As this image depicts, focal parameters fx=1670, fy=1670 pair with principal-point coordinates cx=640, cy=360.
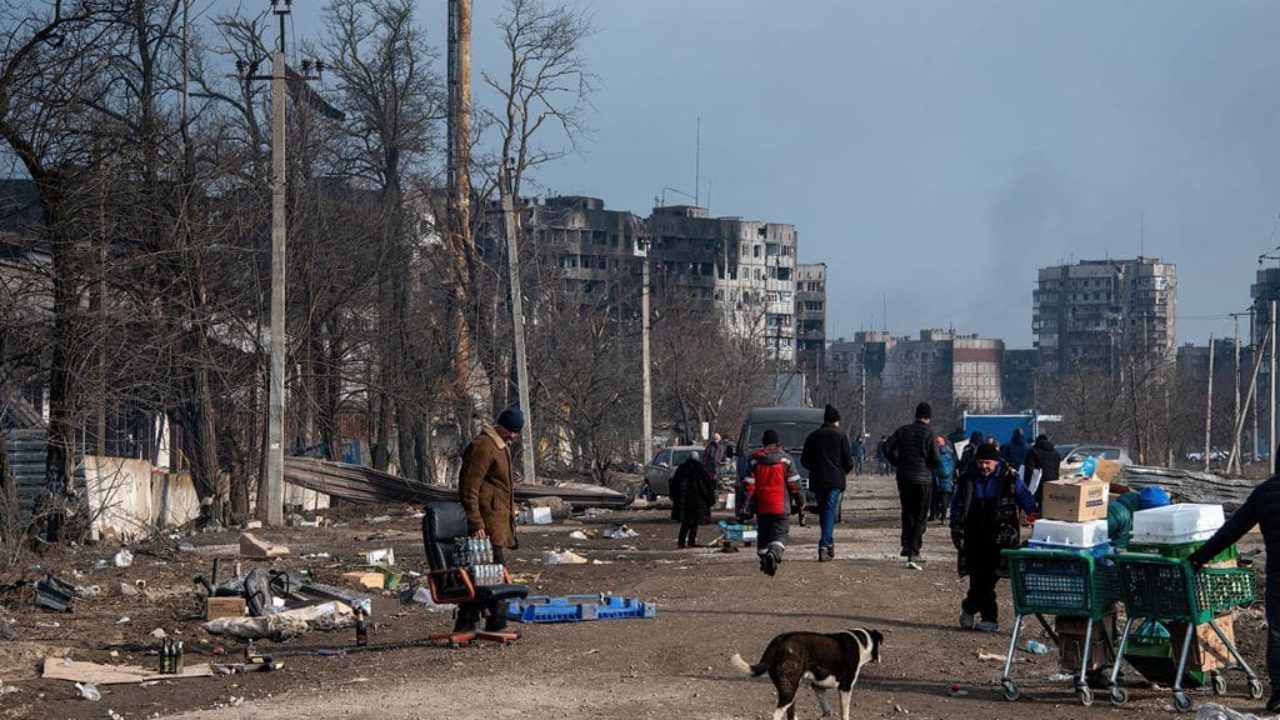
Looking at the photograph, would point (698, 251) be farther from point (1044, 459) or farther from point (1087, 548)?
point (1087, 548)

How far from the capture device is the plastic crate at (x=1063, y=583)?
11.2 meters

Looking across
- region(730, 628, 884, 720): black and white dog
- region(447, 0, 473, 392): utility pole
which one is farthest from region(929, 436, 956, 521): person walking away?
region(447, 0, 473, 392): utility pole

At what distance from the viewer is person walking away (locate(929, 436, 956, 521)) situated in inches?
1184

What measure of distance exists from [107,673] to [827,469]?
10.8 m

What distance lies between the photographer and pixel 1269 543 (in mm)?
10820

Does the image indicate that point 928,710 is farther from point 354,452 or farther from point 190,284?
point 354,452

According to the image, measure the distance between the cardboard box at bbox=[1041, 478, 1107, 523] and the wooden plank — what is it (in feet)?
21.2

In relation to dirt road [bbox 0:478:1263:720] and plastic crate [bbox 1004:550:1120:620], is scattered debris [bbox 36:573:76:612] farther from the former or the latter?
plastic crate [bbox 1004:550:1120:620]

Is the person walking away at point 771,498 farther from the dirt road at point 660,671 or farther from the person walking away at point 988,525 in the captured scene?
the person walking away at point 988,525

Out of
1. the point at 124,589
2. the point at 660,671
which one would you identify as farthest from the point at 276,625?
the point at 124,589

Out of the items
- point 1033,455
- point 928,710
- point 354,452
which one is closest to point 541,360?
point 354,452

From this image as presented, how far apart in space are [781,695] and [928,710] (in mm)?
1376

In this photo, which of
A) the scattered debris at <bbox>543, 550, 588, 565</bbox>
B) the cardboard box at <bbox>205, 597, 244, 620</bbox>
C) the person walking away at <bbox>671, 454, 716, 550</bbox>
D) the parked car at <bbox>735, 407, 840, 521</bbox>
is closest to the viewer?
the cardboard box at <bbox>205, 597, 244, 620</bbox>

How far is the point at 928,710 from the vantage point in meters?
11.0
